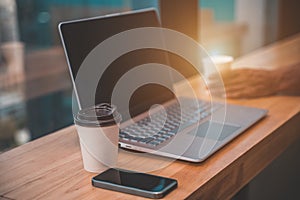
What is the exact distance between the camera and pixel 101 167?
0.97 metres

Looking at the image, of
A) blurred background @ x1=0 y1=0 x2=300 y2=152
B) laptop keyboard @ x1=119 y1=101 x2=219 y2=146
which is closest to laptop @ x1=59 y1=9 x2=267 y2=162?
laptop keyboard @ x1=119 y1=101 x2=219 y2=146

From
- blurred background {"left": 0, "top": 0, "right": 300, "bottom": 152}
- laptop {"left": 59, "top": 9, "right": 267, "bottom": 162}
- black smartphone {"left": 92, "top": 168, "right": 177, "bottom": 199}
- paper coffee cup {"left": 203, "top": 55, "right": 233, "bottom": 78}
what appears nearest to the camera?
black smartphone {"left": 92, "top": 168, "right": 177, "bottom": 199}

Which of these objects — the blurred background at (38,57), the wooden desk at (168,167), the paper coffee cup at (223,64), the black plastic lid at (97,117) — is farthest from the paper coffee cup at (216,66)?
the blurred background at (38,57)

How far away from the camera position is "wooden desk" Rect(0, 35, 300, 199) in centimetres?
89

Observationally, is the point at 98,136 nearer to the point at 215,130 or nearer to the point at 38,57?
the point at 215,130

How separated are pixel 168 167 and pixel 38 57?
2261 millimetres

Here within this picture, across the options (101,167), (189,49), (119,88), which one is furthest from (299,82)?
(101,167)

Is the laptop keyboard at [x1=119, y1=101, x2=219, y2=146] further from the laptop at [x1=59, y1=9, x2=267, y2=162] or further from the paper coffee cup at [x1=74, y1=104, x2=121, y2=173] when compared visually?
the paper coffee cup at [x1=74, y1=104, x2=121, y2=173]

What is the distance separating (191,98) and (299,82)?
13.5 inches

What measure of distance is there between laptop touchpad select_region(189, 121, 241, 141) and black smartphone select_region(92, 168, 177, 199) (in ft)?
0.79

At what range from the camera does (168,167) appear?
98 centimetres

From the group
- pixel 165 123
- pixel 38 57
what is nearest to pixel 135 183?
pixel 165 123

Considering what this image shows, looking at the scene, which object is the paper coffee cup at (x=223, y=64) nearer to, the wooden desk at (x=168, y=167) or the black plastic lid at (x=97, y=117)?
the wooden desk at (x=168, y=167)

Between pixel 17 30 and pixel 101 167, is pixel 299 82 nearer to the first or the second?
pixel 101 167
